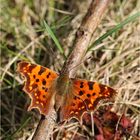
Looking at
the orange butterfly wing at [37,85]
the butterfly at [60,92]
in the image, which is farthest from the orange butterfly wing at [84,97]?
the orange butterfly wing at [37,85]

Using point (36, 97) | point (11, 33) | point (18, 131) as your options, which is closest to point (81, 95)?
point (36, 97)

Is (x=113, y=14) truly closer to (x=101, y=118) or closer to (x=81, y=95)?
(x=101, y=118)

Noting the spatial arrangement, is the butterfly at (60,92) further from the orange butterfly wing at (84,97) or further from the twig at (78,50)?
the twig at (78,50)

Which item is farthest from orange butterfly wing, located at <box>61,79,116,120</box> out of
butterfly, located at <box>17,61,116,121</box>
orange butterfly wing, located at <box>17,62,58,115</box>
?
orange butterfly wing, located at <box>17,62,58,115</box>

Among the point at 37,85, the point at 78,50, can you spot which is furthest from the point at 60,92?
the point at 78,50

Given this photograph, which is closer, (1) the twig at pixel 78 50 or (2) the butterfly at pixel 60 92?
(2) the butterfly at pixel 60 92

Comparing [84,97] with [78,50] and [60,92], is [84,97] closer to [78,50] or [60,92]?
[60,92]
